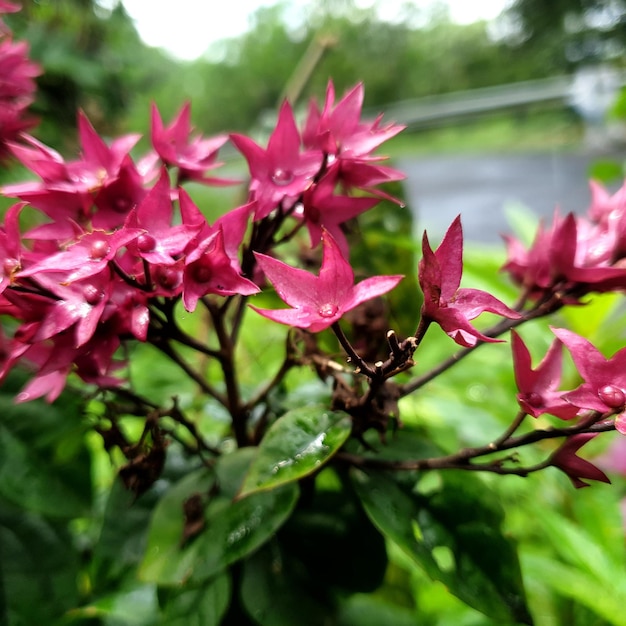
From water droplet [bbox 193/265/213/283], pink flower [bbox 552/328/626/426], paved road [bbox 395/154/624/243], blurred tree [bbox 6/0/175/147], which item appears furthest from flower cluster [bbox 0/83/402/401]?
paved road [bbox 395/154/624/243]

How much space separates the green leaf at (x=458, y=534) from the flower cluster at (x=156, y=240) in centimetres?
15

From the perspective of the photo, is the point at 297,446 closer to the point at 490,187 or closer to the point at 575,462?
the point at 575,462

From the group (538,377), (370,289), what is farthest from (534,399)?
(370,289)

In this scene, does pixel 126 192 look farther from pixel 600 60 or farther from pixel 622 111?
pixel 600 60

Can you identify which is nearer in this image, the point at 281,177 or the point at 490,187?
the point at 281,177

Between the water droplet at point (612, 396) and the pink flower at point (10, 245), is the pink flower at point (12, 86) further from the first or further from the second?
the water droplet at point (612, 396)

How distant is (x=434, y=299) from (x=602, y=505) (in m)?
0.57

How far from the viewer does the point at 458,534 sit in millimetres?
375

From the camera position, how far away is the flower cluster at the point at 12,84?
1.58ft

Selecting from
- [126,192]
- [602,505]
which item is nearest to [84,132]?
[126,192]

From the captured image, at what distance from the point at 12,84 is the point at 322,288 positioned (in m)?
0.42

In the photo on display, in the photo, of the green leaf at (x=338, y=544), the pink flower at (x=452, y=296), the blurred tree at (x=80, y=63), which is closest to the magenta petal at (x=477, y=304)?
the pink flower at (x=452, y=296)

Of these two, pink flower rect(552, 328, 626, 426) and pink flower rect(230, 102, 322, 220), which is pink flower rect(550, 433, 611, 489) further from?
pink flower rect(230, 102, 322, 220)

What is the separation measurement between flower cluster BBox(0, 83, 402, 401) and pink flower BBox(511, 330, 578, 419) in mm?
99
